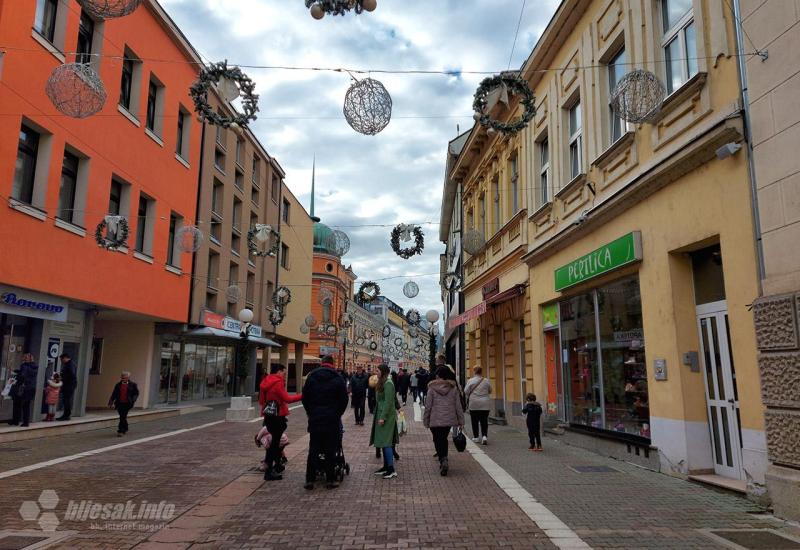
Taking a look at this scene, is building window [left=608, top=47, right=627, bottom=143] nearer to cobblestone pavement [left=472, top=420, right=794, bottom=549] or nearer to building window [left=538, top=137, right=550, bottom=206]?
building window [left=538, top=137, right=550, bottom=206]

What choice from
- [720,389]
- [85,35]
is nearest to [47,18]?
[85,35]

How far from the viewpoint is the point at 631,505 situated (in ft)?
21.0

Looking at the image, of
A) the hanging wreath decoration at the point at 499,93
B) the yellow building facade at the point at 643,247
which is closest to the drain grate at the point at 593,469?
the yellow building facade at the point at 643,247

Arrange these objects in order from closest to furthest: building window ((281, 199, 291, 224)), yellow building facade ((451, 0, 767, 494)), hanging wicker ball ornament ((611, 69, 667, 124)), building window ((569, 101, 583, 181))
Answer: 1. yellow building facade ((451, 0, 767, 494))
2. hanging wicker ball ornament ((611, 69, 667, 124))
3. building window ((569, 101, 583, 181))
4. building window ((281, 199, 291, 224))

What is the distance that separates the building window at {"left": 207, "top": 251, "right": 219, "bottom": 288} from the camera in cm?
2725

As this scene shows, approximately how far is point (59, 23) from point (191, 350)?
1646cm

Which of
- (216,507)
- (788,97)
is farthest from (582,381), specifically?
(216,507)

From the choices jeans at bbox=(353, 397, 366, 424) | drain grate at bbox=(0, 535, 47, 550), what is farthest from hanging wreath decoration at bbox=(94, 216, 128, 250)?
drain grate at bbox=(0, 535, 47, 550)

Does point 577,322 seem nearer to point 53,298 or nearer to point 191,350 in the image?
point 53,298

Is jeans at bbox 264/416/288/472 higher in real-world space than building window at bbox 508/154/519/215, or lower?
lower

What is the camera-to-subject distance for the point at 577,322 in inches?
472

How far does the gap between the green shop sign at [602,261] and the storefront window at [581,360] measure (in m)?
0.51

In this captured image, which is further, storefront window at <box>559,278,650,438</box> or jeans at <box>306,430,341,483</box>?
storefront window at <box>559,278,650,438</box>

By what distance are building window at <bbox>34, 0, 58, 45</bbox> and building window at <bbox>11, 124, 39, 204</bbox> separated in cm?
243
